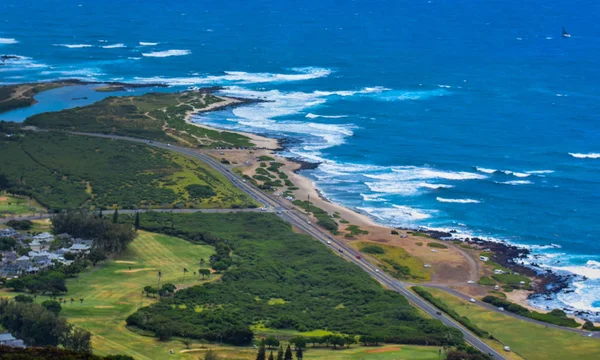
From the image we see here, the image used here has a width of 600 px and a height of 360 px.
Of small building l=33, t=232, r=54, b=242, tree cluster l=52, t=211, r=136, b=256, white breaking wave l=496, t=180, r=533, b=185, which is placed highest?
white breaking wave l=496, t=180, r=533, b=185

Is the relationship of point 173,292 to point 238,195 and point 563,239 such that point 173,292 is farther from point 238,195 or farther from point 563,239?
point 563,239

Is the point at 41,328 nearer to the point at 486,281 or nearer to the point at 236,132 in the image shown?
the point at 486,281

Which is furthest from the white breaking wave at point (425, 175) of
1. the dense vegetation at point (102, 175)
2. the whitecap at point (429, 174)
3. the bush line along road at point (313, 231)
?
the dense vegetation at point (102, 175)

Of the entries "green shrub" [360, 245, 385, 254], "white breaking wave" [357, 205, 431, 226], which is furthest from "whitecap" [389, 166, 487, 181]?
"green shrub" [360, 245, 385, 254]

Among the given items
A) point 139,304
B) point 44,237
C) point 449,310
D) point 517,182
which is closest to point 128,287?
point 139,304

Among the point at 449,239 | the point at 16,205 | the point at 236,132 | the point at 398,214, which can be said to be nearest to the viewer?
the point at 16,205

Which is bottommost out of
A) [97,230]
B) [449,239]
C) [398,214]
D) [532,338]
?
[532,338]

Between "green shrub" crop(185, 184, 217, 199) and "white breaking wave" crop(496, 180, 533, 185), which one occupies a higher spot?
"white breaking wave" crop(496, 180, 533, 185)

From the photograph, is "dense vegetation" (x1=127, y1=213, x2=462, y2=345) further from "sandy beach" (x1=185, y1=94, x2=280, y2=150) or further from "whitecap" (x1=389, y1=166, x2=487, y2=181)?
"sandy beach" (x1=185, y1=94, x2=280, y2=150)
